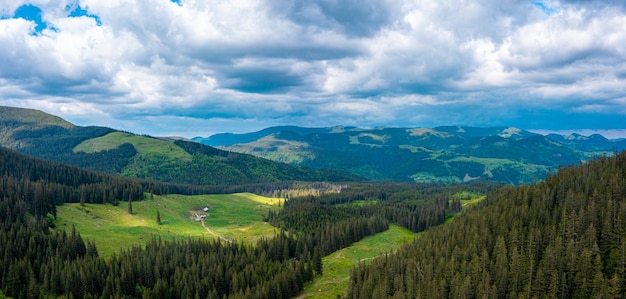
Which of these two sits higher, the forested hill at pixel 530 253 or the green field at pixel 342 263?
the forested hill at pixel 530 253

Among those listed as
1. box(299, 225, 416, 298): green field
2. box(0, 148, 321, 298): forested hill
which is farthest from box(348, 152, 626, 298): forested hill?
box(0, 148, 321, 298): forested hill

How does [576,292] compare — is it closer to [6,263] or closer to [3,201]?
[6,263]

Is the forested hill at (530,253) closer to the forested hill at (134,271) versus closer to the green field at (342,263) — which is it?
the green field at (342,263)

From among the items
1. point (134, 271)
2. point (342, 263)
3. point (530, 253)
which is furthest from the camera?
point (342, 263)

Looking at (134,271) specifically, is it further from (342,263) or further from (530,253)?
Answer: (530,253)

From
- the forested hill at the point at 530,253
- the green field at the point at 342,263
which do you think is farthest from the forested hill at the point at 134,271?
the forested hill at the point at 530,253

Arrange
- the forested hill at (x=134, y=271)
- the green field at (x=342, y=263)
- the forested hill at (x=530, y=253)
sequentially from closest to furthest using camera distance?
the forested hill at (x=530, y=253), the forested hill at (x=134, y=271), the green field at (x=342, y=263)

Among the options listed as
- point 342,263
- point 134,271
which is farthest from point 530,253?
point 134,271
